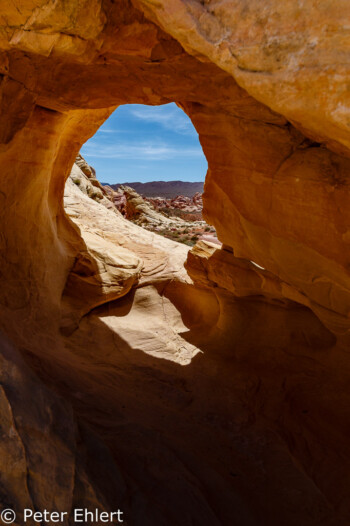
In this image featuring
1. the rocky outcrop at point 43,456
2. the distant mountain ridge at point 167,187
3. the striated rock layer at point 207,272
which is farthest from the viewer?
the distant mountain ridge at point 167,187

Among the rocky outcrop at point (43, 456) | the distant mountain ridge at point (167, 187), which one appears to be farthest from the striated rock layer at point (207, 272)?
the distant mountain ridge at point (167, 187)

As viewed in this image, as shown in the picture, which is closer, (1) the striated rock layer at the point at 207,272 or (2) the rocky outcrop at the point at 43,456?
(2) the rocky outcrop at the point at 43,456

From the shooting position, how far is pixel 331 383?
589cm

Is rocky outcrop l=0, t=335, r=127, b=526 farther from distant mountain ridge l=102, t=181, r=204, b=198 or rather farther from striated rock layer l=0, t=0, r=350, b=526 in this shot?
distant mountain ridge l=102, t=181, r=204, b=198

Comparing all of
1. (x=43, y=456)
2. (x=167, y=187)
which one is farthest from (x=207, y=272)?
(x=167, y=187)

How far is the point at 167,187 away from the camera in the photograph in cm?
7631

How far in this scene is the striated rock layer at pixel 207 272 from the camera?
104 inches

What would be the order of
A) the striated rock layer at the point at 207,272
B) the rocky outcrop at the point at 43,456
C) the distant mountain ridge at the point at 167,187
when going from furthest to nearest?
the distant mountain ridge at the point at 167,187
the striated rock layer at the point at 207,272
the rocky outcrop at the point at 43,456

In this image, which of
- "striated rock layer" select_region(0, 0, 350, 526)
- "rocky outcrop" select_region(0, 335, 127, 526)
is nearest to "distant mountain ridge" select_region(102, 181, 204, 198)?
"striated rock layer" select_region(0, 0, 350, 526)

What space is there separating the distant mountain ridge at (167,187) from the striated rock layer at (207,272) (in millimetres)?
63589

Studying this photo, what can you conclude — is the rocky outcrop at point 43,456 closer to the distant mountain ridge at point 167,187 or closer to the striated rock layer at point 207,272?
the striated rock layer at point 207,272

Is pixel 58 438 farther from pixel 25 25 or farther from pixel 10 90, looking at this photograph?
pixel 10 90

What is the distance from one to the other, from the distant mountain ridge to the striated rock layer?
63.6 metres

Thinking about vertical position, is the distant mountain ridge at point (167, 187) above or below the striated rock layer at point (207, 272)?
above
